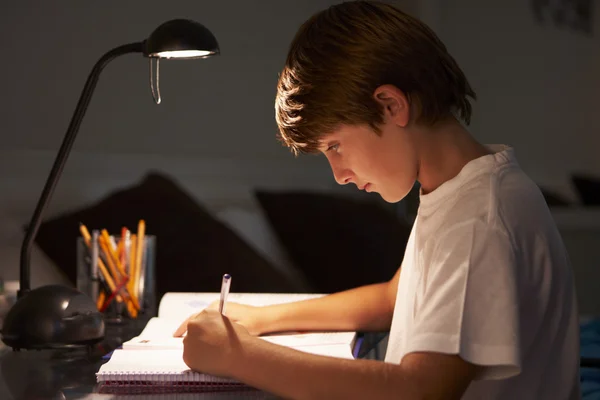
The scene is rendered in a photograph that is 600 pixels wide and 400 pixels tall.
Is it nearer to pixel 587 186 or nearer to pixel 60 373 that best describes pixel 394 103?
pixel 60 373

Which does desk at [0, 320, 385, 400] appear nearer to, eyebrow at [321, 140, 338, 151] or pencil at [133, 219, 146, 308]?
pencil at [133, 219, 146, 308]

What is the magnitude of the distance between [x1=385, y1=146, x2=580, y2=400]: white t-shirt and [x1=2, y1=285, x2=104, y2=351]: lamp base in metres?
0.48

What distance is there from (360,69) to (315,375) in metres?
0.35

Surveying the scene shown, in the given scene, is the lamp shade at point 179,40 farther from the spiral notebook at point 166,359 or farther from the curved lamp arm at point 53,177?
the spiral notebook at point 166,359

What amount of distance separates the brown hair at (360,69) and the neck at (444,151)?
0.7 inches

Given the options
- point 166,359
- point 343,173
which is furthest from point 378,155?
point 166,359

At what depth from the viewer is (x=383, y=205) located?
2.30 metres

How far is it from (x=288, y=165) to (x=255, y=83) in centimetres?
23

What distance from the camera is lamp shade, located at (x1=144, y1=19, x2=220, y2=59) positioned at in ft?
4.48

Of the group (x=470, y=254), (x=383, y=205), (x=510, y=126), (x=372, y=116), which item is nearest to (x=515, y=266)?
(x=470, y=254)

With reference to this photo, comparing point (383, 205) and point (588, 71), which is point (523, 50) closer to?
point (588, 71)

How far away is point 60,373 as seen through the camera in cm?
116

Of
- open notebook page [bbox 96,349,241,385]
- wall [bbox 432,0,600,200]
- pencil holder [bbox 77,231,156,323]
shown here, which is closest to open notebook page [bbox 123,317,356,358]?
open notebook page [bbox 96,349,241,385]

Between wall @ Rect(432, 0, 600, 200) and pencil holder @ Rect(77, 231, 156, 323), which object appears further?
wall @ Rect(432, 0, 600, 200)
